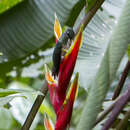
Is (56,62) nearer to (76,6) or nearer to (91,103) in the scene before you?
(91,103)

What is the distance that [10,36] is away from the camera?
46.1 inches

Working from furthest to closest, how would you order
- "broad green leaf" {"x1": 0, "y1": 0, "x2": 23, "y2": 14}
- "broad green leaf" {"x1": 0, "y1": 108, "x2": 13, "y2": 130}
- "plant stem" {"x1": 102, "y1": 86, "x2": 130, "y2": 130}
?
"broad green leaf" {"x1": 0, "y1": 0, "x2": 23, "y2": 14}, "broad green leaf" {"x1": 0, "y1": 108, "x2": 13, "y2": 130}, "plant stem" {"x1": 102, "y1": 86, "x2": 130, "y2": 130}

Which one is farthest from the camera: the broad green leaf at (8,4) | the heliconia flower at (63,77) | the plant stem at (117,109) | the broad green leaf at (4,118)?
the broad green leaf at (8,4)

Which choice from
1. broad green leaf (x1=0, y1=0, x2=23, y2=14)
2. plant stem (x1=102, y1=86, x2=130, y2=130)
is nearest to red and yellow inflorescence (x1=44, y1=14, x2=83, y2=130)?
plant stem (x1=102, y1=86, x2=130, y2=130)

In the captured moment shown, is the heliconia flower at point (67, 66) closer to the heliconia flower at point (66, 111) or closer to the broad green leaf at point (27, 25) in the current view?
the heliconia flower at point (66, 111)

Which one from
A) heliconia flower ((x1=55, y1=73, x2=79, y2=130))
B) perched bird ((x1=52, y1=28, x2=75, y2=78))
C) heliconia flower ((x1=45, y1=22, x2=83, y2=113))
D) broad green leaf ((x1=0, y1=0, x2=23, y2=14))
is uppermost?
broad green leaf ((x1=0, y1=0, x2=23, y2=14))

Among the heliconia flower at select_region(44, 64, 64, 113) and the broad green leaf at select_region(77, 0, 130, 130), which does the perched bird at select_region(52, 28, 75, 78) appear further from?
the broad green leaf at select_region(77, 0, 130, 130)

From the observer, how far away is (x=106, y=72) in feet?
0.85

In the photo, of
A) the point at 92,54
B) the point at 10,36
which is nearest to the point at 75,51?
the point at 92,54

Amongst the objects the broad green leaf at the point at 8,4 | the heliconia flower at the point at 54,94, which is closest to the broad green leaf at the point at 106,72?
the heliconia flower at the point at 54,94

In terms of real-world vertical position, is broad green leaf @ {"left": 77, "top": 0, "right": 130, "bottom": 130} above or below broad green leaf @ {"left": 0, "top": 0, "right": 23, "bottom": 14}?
below

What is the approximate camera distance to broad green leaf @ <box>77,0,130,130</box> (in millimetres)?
257

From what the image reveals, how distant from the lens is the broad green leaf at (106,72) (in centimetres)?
26

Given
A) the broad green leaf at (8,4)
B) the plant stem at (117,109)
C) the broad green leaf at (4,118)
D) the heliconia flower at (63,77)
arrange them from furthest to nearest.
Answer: the broad green leaf at (8,4)
the broad green leaf at (4,118)
the heliconia flower at (63,77)
the plant stem at (117,109)
